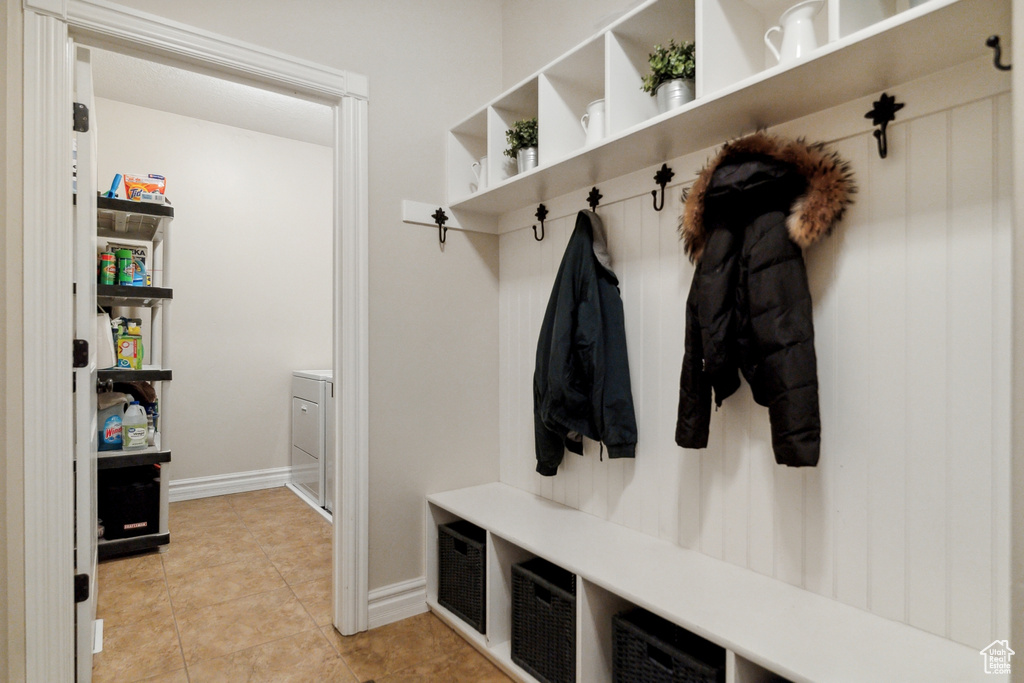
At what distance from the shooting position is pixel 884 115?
122cm

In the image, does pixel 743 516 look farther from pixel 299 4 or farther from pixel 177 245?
pixel 177 245

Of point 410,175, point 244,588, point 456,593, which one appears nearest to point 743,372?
point 456,593

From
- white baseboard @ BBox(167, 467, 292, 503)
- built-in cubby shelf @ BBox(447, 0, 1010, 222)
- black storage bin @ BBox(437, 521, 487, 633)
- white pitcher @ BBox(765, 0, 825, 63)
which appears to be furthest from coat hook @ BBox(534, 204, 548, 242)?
white baseboard @ BBox(167, 467, 292, 503)

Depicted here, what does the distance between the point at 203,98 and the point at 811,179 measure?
11.7ft

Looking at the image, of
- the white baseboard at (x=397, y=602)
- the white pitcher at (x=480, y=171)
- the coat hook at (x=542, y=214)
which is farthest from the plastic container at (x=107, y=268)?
the coat hook at (x=542, y=214)

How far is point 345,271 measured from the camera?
1.97 metres

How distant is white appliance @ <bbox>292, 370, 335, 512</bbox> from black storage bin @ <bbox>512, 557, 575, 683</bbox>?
1859mm

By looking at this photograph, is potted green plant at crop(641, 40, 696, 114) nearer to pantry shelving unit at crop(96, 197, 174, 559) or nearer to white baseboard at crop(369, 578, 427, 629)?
white baseboard at crop(369, 578, 427, 629)

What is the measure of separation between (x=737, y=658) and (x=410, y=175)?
1.94 meters

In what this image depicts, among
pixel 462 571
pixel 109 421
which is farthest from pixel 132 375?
pixel 462 571

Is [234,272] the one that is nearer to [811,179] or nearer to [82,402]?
[82,402]

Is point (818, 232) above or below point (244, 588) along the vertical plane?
above

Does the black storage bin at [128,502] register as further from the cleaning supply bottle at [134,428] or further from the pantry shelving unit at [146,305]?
the cleaning supply bottle at [134,428]

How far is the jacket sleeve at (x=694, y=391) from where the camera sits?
1448 mm
